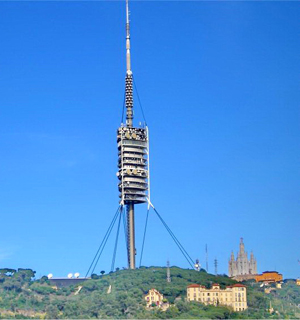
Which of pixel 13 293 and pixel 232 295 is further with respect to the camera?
pixel 13 293

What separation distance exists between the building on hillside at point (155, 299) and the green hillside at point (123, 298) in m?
1.00

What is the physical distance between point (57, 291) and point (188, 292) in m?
26.0

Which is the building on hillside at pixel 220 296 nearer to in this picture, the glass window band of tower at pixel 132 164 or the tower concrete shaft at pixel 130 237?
the tower concrete shaft at pixel 130 237

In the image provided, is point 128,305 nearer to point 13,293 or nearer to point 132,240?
point 132,240

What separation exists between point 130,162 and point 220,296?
28938 mm

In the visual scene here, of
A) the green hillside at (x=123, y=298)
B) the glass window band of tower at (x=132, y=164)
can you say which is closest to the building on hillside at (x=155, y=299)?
the green hillside at (x=123, y=298)

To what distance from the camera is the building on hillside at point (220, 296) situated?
147m

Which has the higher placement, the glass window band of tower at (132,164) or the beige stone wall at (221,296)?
the glass window band of tower at (132,164)

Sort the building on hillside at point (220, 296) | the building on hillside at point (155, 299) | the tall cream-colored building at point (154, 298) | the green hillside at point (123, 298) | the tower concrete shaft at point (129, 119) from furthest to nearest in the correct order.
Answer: the tower concrete shaft at point (129, 119) < the building on hillside at point (220, 296) < the tall cream-colored building at point (154, 298) < the building on hillside at point (155, 299) < the green hillside at point (123, 298)

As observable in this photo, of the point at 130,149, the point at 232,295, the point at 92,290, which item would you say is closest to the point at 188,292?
the point at 232,295

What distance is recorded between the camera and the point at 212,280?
6161 inches

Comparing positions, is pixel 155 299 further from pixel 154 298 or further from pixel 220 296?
pixel 220 296

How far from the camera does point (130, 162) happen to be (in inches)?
6294

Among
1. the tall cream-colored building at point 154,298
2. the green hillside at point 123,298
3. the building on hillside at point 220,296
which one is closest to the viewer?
the green hillside at point 123,298
